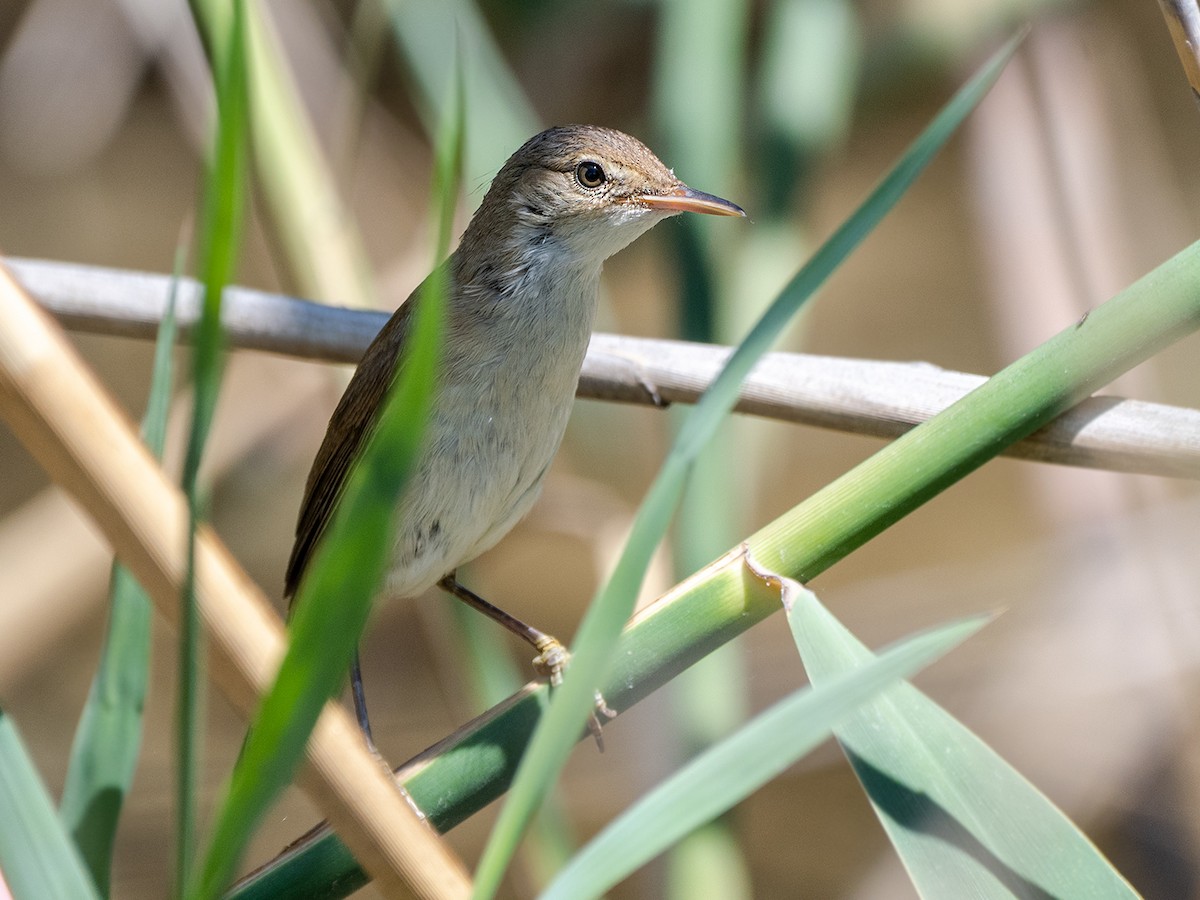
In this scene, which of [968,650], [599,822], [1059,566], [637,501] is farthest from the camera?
[637,501]

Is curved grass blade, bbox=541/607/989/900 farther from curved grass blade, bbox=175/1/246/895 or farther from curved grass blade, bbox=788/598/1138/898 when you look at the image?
curved grass blade, bbox=175/1/246/895

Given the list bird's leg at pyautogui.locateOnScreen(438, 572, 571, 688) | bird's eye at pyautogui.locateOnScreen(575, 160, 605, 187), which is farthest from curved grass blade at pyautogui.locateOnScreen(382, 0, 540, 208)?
bird's leg at pyautogui.locateOnScreen(438, 572, 571, 688)

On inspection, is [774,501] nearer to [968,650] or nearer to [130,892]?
[968,650]

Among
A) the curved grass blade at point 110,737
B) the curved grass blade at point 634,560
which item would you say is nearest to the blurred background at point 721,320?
the curved grass blade at point 110,737

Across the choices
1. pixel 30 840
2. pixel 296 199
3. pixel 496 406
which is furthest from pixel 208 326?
pixel 296 199

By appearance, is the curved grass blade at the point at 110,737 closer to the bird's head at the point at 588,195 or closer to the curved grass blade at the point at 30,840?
the curved grass blade at the point at 30,840

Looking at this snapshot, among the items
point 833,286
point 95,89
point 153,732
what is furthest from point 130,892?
point 833,286
